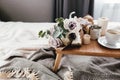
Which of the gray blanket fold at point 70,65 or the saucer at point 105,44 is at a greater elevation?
the saucer at point 105,44

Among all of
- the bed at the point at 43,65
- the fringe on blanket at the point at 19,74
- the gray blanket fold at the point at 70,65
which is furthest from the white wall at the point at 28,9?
the fringe on blanket at the point at 19,74

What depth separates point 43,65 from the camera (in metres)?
1.27

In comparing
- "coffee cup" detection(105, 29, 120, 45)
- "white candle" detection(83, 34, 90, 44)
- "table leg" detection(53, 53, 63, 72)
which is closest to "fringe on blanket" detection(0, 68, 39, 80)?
"table leg" detection(53, 53, 63, 72)

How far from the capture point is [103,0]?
2.67 meters

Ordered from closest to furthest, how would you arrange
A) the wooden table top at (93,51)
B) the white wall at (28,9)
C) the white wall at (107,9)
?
the wooden table top at (93,51) → the white wall at (107,9) → the white wall at (28,9)

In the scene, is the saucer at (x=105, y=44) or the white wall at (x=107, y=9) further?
the white wall at (x=107, y=9)

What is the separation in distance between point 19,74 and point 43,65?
181 millimetres

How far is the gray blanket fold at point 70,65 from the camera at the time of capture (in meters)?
1.17

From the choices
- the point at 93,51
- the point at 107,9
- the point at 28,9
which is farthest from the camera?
the point at 28,9

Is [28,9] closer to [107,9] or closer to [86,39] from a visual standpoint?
[107,9]

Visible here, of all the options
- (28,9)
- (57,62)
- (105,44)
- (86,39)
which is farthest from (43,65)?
(28,9)

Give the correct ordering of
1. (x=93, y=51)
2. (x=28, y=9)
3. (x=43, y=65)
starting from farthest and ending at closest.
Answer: (x=28, y=9), (x=43, y=65), (x=93, y=51)

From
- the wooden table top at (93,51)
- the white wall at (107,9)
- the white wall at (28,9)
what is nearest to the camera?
the wooden table top at (93,51)

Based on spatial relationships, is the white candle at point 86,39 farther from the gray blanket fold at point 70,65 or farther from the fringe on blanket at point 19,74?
the fringe on blanket at point 19,74
